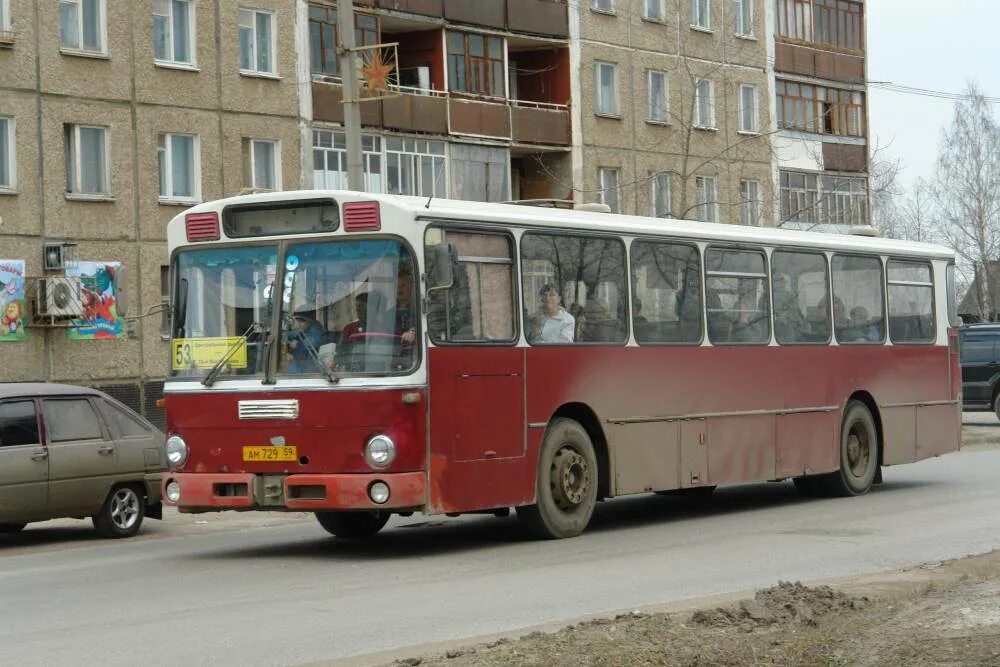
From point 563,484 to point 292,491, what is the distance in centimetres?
264

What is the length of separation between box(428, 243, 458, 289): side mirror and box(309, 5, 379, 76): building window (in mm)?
28636

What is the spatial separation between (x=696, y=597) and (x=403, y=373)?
3.71 metres

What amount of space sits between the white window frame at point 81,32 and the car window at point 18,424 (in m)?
21.6

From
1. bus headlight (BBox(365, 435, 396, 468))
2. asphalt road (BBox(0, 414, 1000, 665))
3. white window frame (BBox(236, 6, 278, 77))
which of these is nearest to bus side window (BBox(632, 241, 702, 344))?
asphalt road (BBox(0, 414, 1000, 665))

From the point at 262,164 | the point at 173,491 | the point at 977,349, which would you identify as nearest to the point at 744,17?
the point at 977,349

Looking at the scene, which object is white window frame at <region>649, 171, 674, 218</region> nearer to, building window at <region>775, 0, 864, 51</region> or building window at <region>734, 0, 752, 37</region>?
building window at <region>734, 0, 752, 37</region>

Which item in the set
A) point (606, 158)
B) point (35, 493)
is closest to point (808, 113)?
point (606, 158)

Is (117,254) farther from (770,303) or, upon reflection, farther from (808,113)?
(808,113)

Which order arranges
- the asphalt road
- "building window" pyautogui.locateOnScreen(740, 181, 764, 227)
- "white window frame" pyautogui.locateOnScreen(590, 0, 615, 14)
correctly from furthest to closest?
1. "building window" pyautogui.locateOnScreen(740, 181, 764, 227)
2. "white window frame" pyautogui.locateOnScreen(590, 0, 615, 14)
3. the asphalt road

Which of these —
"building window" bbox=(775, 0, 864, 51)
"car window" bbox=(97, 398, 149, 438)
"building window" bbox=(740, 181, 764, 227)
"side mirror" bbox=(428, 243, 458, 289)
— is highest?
"building window" bbox=(775, 0, 864, 51)

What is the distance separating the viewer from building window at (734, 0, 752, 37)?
5744 cm

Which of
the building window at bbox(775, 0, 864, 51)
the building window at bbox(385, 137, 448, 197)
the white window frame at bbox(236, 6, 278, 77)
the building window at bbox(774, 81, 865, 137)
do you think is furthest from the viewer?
the building window at bbox(775, 0, 864, 51)

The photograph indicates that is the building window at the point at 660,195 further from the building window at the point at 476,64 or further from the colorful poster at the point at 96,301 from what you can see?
the colorful poster at the point at 96,301

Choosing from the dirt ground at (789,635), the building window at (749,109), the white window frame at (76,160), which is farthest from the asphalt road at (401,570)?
the building window at (749,109)
